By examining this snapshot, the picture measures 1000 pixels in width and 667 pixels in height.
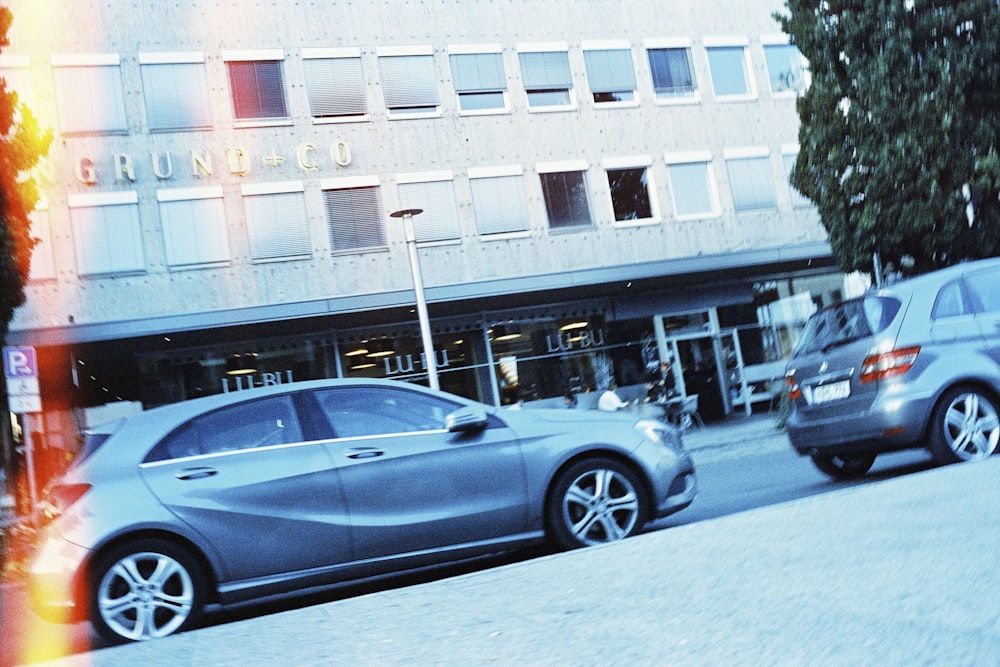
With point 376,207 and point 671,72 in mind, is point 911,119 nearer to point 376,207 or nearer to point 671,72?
point 671,72

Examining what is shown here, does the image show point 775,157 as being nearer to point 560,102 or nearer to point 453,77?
point 560,102

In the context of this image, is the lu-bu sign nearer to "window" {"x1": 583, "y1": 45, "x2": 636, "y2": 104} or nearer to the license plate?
"window" {"x1": 583, "y1": 45, "x2": 636, "y2": 104}

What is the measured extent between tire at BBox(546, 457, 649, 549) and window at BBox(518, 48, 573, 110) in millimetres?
18041

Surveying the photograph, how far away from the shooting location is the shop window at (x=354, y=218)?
72.2 feet

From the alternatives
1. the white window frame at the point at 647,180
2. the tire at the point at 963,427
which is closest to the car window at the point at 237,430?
the tire at the point at 963,427

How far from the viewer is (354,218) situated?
871 inches

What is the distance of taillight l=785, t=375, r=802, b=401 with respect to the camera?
8.74m

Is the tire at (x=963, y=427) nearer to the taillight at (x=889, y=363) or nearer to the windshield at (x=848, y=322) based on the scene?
the taillight at (x=889, y=363)

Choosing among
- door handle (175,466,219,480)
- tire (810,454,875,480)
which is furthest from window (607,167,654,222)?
door handle (175,466,219,480)

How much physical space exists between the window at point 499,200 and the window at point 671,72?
4.45 metres

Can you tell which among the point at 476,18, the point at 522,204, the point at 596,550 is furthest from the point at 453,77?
the point at 596,550

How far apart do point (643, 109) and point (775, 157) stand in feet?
12.0

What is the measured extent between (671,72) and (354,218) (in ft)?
28.8

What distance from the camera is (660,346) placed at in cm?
2442
